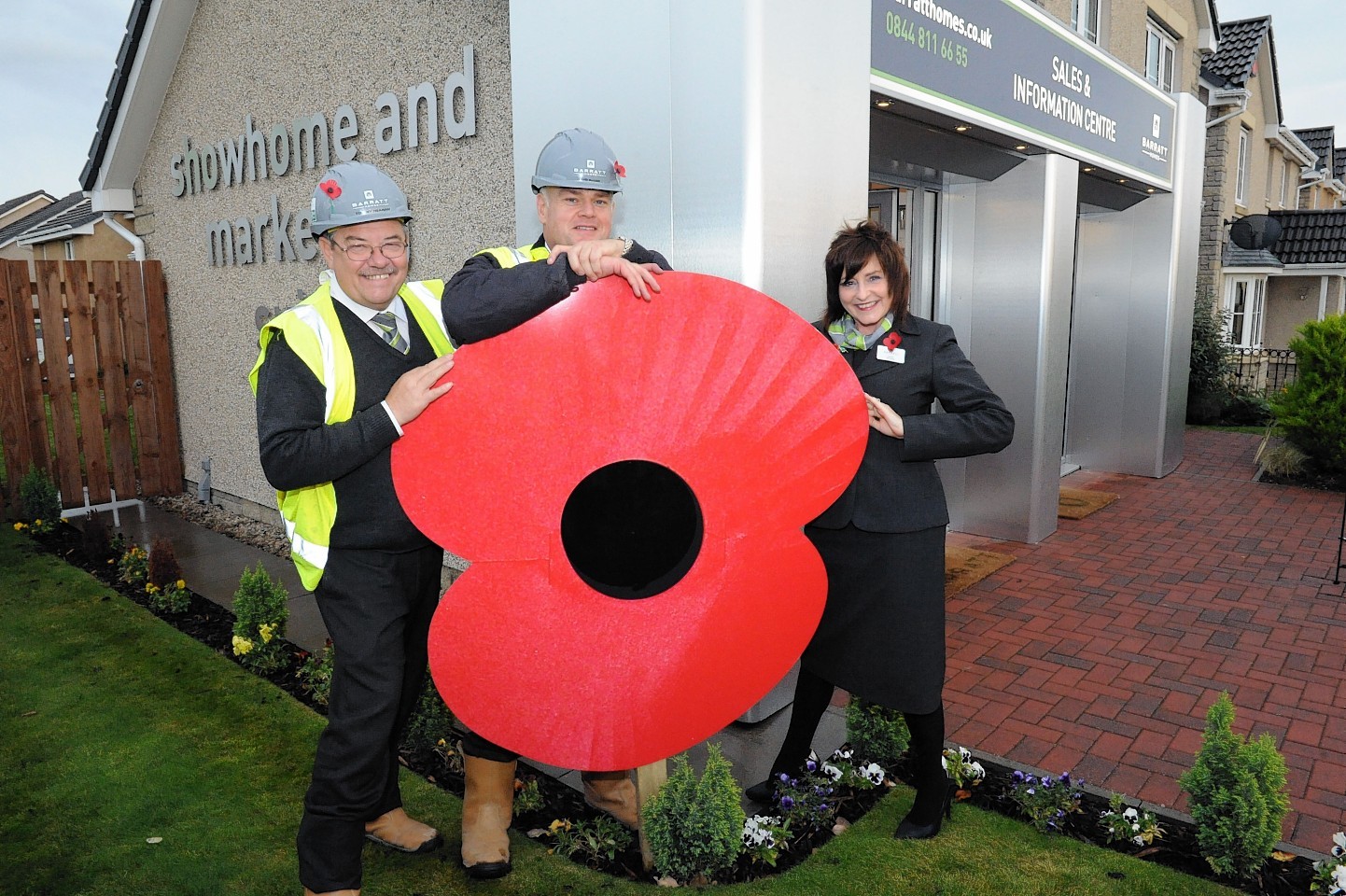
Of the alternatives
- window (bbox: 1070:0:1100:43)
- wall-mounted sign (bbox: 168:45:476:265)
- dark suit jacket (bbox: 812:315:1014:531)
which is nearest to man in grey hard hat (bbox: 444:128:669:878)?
dark suit jacket (bbox: 812:315:1014:531)

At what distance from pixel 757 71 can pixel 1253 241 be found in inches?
515

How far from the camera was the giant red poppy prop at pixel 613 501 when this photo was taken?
187cm

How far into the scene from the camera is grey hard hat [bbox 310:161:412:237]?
220 cm

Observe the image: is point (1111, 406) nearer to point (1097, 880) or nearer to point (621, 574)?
point (1097, 880)

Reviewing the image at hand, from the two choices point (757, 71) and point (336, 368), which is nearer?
point (336, 368)

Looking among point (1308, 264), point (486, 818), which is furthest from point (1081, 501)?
point (1308, 264)

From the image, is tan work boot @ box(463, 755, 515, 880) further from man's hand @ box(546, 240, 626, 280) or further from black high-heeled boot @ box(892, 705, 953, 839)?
man's hand @ box(546, 240, 626, 280)

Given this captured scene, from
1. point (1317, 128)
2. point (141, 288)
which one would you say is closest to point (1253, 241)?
point (141, 288)

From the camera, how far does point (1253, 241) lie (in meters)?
13.3

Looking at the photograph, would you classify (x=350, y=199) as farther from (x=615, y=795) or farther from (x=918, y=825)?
(x=918, y=825)

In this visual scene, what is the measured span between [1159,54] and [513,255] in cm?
1186

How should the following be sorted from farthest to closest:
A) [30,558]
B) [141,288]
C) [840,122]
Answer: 1. [141,288]
2. [30,558]
3. [840,122]

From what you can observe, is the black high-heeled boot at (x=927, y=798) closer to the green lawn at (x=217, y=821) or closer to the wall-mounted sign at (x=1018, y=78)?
the green lawn at (x=217, y=821)

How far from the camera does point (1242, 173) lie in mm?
18109
